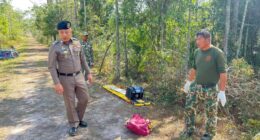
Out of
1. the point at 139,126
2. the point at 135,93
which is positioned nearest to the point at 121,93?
the point at 135,93

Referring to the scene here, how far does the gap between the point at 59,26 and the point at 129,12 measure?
454 cm

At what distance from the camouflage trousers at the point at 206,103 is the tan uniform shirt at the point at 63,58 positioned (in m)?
2.01

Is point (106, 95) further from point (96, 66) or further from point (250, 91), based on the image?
point (96, 66)

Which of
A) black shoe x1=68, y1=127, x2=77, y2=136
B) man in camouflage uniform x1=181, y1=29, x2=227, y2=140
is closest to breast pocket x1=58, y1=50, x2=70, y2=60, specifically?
black shoe x1=68, y1=127, x2=77, y2=136

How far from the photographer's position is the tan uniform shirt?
4.17 metres

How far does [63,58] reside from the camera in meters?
4.28

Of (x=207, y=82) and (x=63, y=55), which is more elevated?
(x=63, y=55)

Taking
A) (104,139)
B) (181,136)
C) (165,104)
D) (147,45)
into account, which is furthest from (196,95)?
(147,45)

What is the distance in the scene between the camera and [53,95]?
7395 mm

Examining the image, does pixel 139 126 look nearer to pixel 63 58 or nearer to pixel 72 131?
pixel 72 131

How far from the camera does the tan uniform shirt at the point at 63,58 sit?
13.7 feet

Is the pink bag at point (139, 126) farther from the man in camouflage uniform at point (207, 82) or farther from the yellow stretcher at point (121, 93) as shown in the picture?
the yellow stretcher at point (121, 93)

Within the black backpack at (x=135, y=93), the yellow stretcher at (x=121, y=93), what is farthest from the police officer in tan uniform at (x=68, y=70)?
the black backpack at (x=135, y=93)

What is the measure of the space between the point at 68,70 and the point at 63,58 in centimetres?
22
